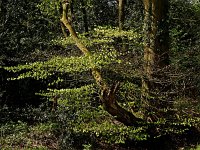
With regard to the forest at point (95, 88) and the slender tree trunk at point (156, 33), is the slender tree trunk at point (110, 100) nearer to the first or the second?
the forest at point (95, 88)

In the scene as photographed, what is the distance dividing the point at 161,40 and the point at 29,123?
4.90 m

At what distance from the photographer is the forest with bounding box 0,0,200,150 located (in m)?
10.1

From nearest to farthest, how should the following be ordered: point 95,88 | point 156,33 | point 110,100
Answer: point 110,100, point 95,88, point 156,33

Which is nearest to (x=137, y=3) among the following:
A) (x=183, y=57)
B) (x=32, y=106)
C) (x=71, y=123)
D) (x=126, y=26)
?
(x=126, y=26)

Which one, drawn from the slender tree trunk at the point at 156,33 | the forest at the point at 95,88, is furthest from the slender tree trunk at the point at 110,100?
the slender tree trunk at the point at 156,33

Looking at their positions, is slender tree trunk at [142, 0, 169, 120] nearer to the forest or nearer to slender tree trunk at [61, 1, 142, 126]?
the forest

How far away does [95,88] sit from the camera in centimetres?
1042

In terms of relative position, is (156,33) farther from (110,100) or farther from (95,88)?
(110,100)

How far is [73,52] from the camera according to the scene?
11.5 metres

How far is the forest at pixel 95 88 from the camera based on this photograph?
1011 cm

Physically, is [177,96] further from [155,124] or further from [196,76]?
[196,76]

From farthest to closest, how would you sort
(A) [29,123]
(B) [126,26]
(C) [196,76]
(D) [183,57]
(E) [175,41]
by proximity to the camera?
1. (E) [175,41]
2. (B) [126,26]
3. (D) [183,57]
4. (C) [196,76]
5. (A) [29,123]

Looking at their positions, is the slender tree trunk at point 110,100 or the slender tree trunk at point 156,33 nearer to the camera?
the slender tree trunk at point 110,100

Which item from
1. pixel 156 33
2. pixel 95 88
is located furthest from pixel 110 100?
pixel 156 33
